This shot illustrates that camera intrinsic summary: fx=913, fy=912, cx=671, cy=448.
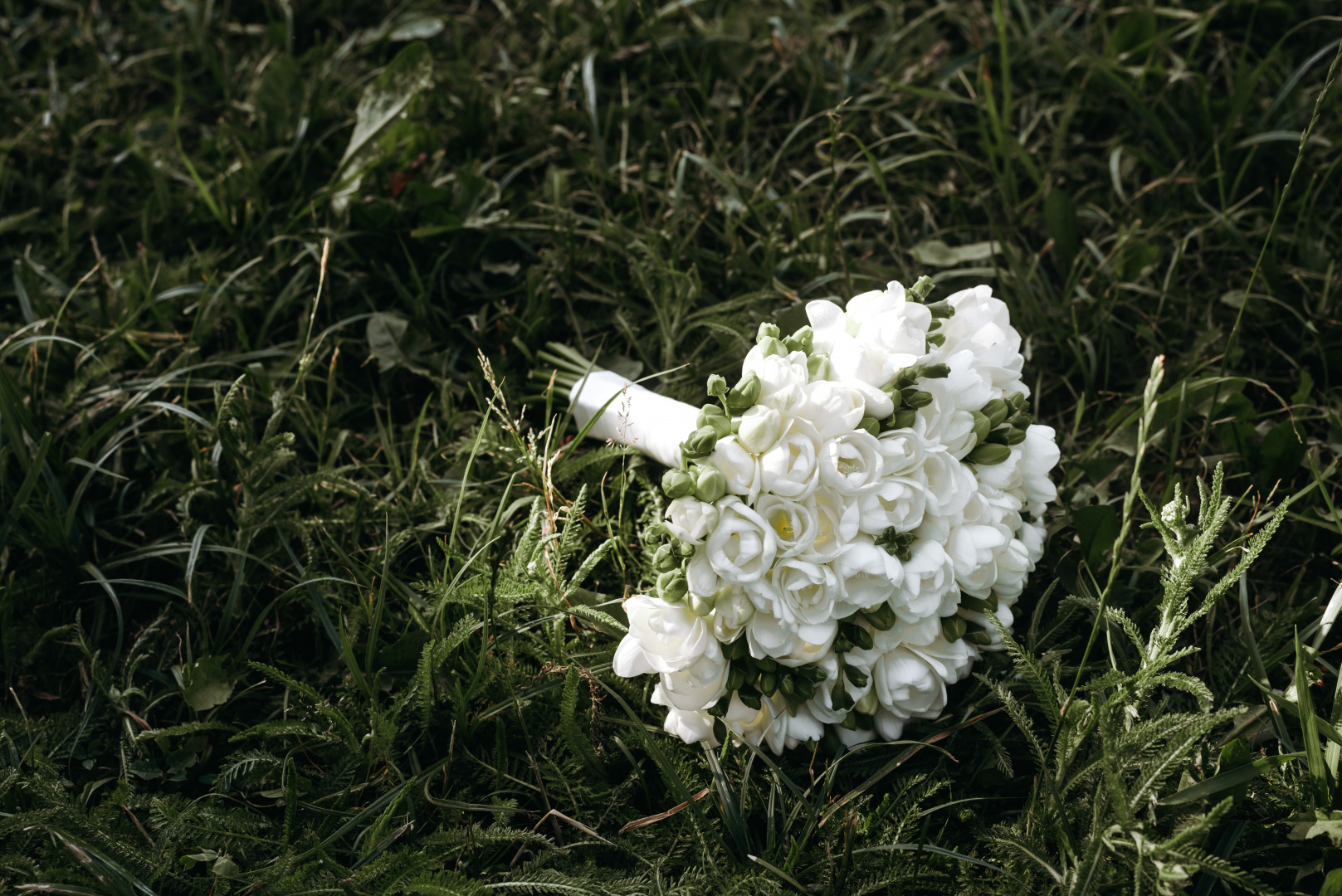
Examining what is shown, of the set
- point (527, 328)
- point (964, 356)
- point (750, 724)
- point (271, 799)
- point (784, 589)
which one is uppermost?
point (964, 356)

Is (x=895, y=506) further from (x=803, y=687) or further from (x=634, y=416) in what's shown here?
(x=634, y=416)

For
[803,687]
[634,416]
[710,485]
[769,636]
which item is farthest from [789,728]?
[634,416]

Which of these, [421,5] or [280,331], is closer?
[280,331]

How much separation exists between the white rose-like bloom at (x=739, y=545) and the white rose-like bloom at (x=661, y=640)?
0.10 metres

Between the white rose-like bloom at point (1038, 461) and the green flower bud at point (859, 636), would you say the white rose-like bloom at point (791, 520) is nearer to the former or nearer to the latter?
the green flower bud at point (859, 636)

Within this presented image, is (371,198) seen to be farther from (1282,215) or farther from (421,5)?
(1282,215)

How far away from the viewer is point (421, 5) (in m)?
2.64

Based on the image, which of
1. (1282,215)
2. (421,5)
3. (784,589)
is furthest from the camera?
(421,5)

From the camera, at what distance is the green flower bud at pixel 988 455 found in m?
1.37

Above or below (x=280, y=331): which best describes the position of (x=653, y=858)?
below

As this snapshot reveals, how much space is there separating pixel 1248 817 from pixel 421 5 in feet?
9.01

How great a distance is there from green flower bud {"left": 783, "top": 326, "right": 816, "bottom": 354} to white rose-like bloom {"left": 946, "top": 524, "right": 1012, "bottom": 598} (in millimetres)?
346

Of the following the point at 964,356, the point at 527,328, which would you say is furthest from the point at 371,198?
the point at 964,356

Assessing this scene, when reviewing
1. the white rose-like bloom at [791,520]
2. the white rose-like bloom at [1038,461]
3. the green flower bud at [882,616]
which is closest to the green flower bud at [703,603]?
the white rose-like bloom at [791,520]
